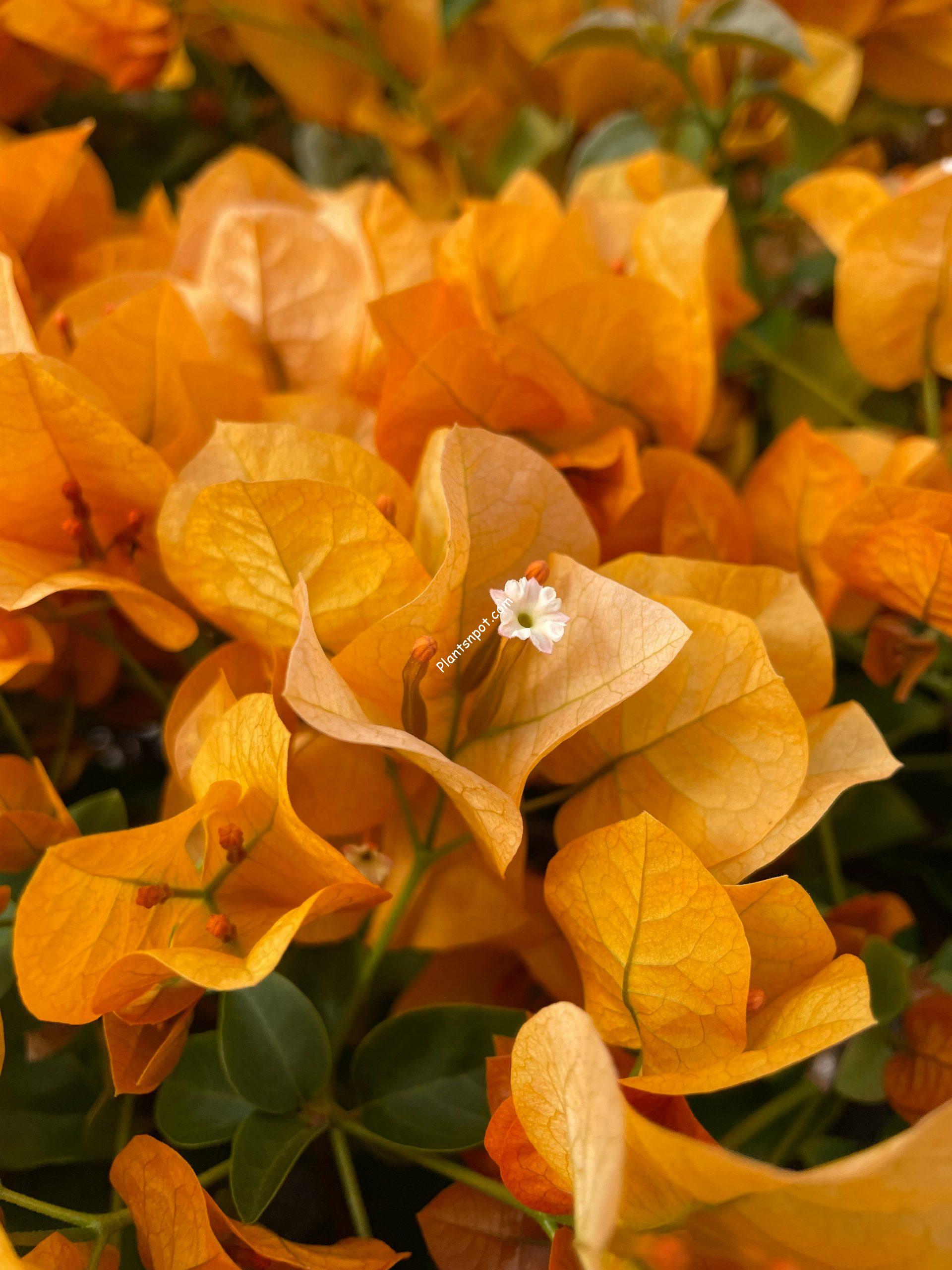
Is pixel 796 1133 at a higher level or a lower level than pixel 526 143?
lower

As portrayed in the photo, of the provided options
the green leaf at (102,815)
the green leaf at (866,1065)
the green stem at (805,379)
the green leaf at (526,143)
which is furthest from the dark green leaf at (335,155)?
the green leaf at (866,1065)

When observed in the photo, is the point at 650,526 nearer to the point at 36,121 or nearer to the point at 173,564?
the point at 173,564

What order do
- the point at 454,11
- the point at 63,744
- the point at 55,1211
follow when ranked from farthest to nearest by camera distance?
1. the point at 454,11
2. the point at 63,744
3. the point at 55,1211

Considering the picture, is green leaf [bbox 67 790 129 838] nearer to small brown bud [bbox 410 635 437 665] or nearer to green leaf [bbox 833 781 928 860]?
small brown bud [bbox 410 635 437 665]

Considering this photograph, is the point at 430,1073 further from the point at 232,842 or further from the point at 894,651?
the point at 894,651

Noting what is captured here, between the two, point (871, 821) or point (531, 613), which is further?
point (871, 821)

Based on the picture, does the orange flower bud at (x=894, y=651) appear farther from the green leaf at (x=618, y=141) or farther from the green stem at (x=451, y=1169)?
the green leaf at (x=618, y=141)

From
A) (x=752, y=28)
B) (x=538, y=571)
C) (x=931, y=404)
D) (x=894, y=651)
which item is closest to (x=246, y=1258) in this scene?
(x=538, y=571)
